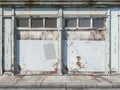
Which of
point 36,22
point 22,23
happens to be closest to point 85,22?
point 36,22

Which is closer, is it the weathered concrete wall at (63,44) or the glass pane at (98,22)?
the weathered concrete wall at (63,44)

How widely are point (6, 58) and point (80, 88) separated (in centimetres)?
398

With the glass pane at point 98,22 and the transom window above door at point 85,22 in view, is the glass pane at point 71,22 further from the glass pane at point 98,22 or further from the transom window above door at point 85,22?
the glass pane at point 98,22

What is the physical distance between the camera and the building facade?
11570 millimetres

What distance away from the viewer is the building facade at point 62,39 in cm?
1157

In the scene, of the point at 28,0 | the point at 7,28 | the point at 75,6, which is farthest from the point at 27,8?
the point at 75,6

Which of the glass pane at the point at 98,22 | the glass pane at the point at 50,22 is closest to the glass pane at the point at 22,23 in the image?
the glass pane at the point at 50,22

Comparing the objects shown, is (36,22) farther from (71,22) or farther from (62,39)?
(71,22)

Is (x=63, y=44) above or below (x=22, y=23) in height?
below

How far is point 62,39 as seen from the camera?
11594mm

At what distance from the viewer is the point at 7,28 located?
11.6 meters

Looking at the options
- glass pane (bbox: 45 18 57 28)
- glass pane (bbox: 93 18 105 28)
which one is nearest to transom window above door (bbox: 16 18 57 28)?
glass pane (bbox: 45 18 57 28)

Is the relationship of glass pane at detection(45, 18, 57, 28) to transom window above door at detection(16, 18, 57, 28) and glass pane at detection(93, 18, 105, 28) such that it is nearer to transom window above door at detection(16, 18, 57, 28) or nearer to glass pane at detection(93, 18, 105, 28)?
transom window above door at detection(16, 18, 57, 28)

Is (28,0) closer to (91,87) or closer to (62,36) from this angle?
(62,36)
